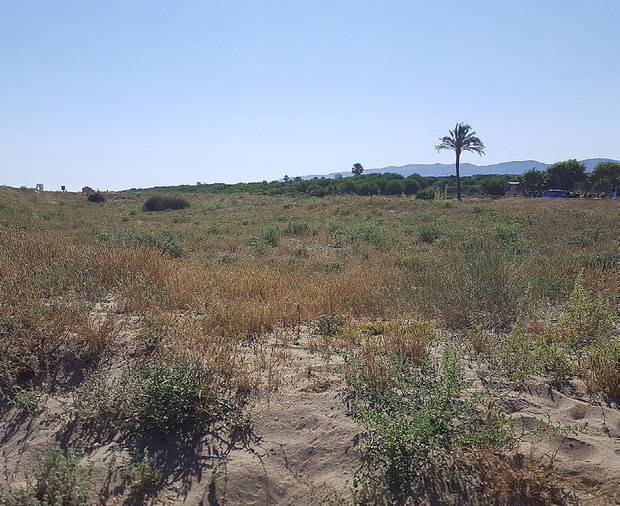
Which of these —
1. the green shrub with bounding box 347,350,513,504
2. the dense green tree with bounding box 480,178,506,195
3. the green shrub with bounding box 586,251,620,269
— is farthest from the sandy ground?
the dense green tree with bounding box 480,178,506,195

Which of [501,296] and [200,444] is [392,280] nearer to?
[501,296]

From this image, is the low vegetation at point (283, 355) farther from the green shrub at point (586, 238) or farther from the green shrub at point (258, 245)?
the green shrub at point (586, 238)

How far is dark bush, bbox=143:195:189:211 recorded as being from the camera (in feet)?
105

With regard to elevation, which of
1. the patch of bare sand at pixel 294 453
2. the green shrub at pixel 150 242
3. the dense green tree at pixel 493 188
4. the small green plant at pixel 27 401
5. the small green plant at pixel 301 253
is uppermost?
the dense green tree at pixel 493 188

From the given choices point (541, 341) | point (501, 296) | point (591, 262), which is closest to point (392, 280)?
point (501, 296)

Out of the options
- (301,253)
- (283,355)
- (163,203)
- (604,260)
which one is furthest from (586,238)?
(163,203)

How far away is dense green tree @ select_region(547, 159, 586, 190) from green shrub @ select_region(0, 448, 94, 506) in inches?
2492

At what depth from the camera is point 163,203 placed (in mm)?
32812

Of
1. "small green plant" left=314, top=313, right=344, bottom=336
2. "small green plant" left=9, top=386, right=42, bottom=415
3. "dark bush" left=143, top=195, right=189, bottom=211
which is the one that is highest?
"dark bush" left=143, top=195, right=189, bottom=211

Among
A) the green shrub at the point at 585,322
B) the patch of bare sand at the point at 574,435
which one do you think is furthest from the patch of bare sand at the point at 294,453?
the green shrub at the point at 585,322

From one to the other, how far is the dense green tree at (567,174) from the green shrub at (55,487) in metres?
63.3

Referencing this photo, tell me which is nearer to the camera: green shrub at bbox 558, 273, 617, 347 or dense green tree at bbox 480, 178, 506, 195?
green shrub at bbox 558, 273, 617, 347

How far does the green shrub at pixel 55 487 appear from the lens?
108 inches

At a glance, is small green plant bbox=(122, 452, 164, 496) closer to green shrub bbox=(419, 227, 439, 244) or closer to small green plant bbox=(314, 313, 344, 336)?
small green plant bbox=(314, 313, 344, 336)
